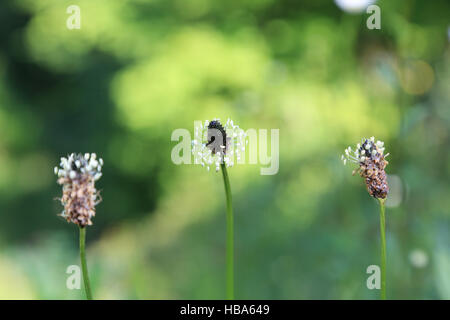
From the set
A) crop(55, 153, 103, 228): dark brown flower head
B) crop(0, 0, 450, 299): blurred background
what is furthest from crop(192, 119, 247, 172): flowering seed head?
crop(0, 0, 450, 299): blurred background

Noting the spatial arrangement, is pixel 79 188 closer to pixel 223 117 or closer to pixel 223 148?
pixel 223 148

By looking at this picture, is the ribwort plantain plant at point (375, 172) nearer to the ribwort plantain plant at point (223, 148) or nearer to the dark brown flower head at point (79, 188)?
the ribwort plantain plant at point (223, 148)

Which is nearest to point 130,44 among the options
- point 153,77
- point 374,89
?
point 153,77

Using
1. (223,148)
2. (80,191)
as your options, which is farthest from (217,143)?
(80,191)

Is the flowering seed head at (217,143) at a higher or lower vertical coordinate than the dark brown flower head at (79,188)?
higher

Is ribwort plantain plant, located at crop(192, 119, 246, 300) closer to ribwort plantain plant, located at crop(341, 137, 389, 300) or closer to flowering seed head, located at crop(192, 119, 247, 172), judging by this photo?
flowering seed head, located at crop(192, 119, 247, 172)

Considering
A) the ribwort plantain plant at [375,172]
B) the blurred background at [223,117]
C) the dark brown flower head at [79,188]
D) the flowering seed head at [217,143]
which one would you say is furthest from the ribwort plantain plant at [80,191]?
the blurred background at [223,117]

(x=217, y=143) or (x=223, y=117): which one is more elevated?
(x=223, y=117)
